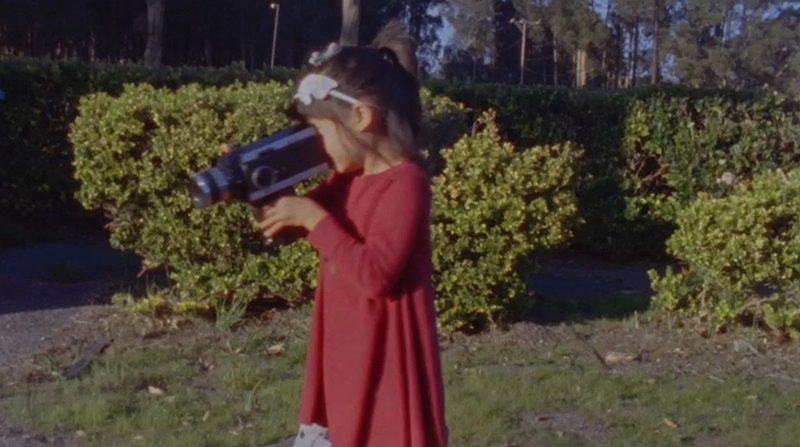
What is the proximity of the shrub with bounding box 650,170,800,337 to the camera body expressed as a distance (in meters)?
5.36

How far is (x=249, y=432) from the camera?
616 cm

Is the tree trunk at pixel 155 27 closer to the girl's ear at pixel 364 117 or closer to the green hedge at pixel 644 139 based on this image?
the green hedge at pixel 644 139

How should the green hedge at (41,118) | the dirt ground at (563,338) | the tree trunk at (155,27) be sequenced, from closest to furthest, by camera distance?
1. the dirt ground at (563,338)
2. the green hedge at (41,118)
3. the tree trunk at (155,27)

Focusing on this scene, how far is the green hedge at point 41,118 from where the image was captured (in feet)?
39.6

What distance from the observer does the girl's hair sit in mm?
3195

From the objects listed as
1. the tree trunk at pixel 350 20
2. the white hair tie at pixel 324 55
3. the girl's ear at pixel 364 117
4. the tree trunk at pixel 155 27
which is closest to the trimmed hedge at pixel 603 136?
the tree trunk at pixel 350 20

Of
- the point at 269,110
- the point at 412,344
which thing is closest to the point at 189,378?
the point at 269,110

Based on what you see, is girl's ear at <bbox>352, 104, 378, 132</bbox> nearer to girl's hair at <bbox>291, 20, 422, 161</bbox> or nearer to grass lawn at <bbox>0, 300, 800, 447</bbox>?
girl's hair at <bbox>291, 20, 422, 161</bbox>

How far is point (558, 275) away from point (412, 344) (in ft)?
26.4

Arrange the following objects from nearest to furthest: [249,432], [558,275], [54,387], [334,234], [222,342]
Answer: [334,234]
[249,432]
[54,387]
[222,342]
[558,275]

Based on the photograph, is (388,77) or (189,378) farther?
(189,378)

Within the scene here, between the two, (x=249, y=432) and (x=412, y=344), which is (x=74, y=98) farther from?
(x=412, y=344)

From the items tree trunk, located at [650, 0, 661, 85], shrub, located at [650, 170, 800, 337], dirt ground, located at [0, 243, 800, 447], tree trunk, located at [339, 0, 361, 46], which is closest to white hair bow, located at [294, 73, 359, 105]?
dirt ground, located at [0, 243, 800, 447]

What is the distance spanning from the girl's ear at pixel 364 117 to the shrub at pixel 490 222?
4724 mm
